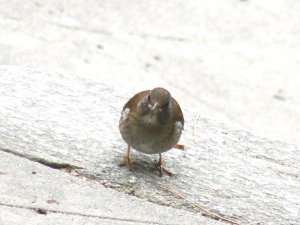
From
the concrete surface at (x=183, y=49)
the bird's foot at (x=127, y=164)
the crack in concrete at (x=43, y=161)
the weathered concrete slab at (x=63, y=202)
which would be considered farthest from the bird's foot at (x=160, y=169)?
the concrete surface at (x=183, y=49)

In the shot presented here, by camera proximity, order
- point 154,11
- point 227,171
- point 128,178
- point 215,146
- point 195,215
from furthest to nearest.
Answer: point 154,11
point 215,146
point 227,171
point 128,178
point 195,215

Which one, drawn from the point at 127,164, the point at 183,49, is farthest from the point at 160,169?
the point at 183,49

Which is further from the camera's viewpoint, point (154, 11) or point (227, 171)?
point (154, 11)

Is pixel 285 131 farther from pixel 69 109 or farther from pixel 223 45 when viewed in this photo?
pixel 69 109

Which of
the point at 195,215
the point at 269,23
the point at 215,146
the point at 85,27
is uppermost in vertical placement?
the point at 269,23

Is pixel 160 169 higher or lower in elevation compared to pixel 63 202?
higher

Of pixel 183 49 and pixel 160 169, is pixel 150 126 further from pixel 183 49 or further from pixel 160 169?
pixel 183 49

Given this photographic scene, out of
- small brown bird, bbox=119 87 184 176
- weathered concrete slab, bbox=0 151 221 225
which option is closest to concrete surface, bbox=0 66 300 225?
weathered concrete slab, bbox=0 151 221 225

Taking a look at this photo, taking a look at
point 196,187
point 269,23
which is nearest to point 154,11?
point 269,23
